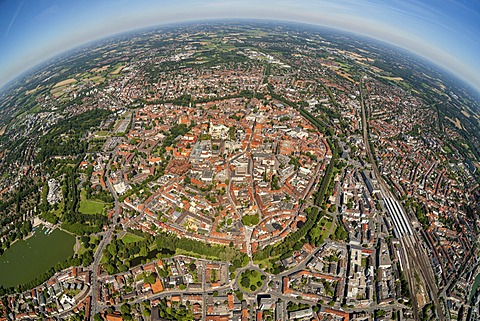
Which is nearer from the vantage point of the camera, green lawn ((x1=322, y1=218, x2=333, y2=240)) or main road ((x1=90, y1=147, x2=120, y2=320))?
main road ((x1=90, y1=147, x2=120, y2=320))

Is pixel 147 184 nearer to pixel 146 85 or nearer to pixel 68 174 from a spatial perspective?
pixel 68 174

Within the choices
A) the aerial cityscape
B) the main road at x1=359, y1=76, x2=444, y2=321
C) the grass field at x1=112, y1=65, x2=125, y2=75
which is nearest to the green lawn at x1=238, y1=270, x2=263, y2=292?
the aerial cityscape

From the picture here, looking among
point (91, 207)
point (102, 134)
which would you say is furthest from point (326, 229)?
point (102, 134)

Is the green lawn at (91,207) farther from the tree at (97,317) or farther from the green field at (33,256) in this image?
the tree at (97,317)

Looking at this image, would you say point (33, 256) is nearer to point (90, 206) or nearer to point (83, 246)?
point (83, 246)

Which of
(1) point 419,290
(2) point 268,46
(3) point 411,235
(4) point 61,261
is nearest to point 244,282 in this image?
(1) point 419,290

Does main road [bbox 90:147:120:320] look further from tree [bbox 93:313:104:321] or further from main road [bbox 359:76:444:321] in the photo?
main road [bbox 359:76:444:321]
